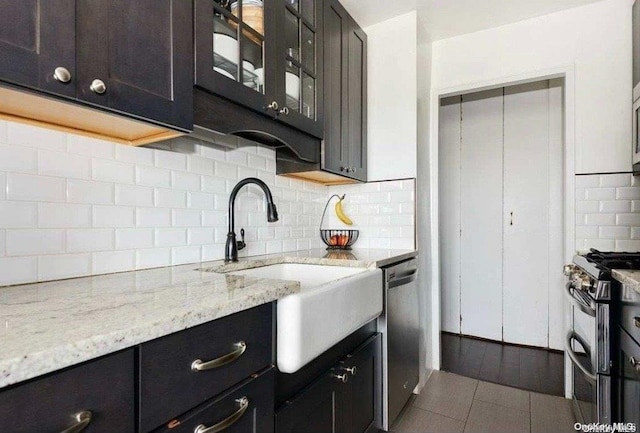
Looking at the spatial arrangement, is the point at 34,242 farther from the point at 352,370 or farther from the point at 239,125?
the point at 352,370

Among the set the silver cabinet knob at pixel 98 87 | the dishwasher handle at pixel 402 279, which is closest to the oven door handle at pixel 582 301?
the dishwasher handle at pixel 402 279

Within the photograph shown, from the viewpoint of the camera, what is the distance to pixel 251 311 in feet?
2.61

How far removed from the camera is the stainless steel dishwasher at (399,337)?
1608mm

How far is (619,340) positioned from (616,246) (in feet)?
3.17

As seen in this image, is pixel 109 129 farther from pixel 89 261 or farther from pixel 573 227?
pixel 573 227

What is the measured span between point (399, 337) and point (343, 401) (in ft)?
1.97

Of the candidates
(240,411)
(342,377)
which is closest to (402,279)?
(342,377)

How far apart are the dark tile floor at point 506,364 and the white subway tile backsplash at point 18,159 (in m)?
2.71

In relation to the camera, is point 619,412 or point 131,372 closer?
point 131,372

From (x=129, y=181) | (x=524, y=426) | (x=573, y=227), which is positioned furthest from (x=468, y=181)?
(x=129, y=181)

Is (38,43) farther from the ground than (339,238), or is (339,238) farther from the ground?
(38,43)

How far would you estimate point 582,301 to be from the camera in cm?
154

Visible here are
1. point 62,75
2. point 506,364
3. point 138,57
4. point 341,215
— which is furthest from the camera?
point 506,364

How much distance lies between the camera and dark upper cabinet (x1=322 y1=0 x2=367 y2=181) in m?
1.88
